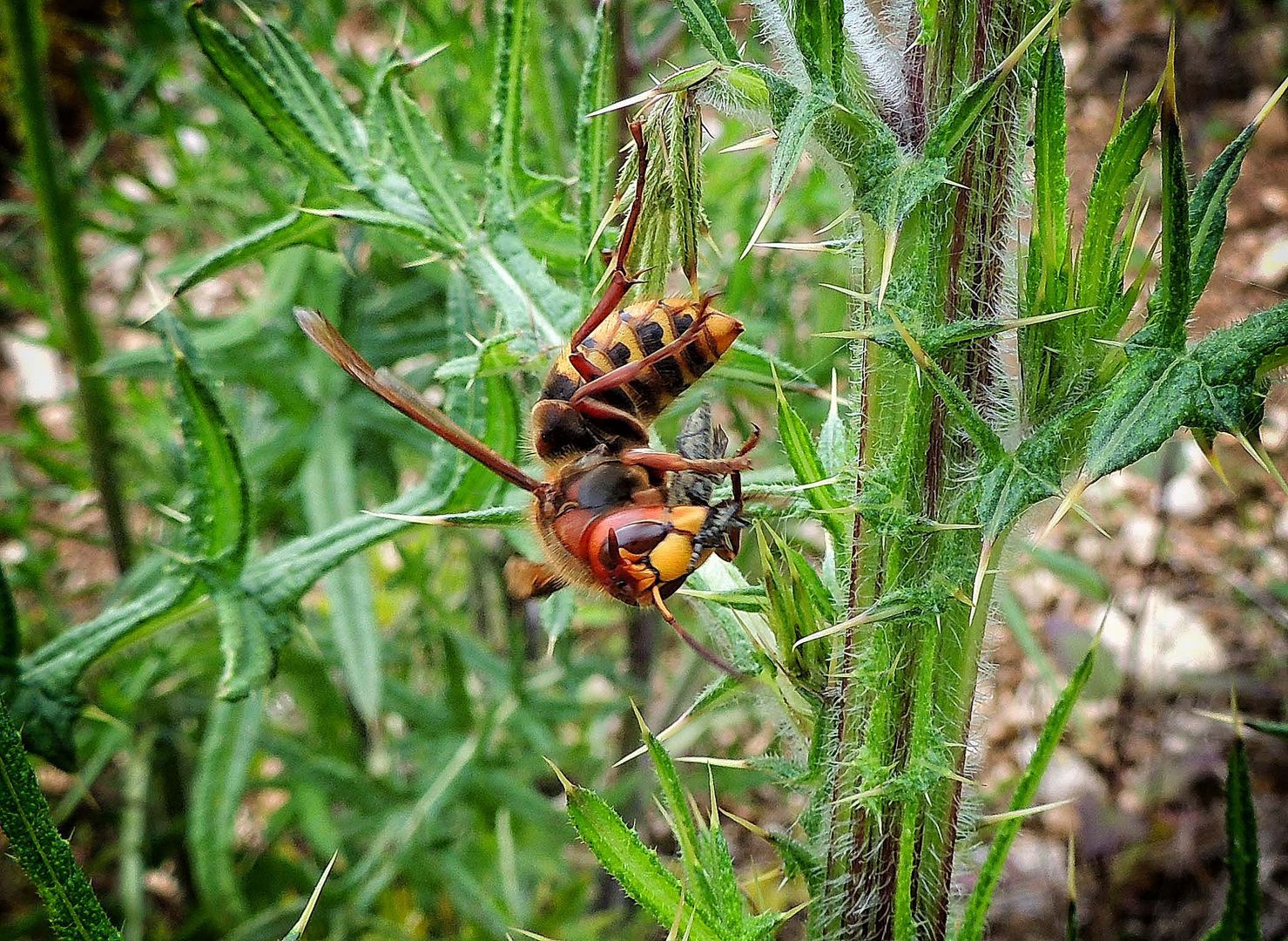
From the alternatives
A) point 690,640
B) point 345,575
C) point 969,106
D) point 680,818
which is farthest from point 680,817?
point 345,575

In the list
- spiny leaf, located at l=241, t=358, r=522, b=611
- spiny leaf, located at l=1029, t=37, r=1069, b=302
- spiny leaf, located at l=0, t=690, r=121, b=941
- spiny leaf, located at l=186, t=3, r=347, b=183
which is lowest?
spiny leaf, located at l=0, t=690, r=121, b=941

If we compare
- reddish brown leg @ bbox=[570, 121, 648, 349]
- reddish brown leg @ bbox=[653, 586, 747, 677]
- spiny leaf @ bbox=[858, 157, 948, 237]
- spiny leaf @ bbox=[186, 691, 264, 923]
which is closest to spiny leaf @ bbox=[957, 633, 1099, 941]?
reddish brown leg @ bbox=[653, 586, 747, 677]

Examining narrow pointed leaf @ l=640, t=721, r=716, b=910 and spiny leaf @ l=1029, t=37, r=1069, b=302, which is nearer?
spiny leaf @ l=1029, t=37, r=1069, b=302

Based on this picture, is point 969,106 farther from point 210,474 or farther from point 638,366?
point 210,474

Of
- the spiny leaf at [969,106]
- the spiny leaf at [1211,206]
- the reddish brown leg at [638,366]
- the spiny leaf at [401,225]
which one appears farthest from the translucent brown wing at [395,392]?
the spiny leaf at [1211,206]

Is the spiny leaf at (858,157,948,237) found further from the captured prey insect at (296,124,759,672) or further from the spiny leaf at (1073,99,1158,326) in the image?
the captured prey insect at (296,124,759,672)

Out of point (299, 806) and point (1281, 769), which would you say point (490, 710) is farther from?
point (1281, 769)
